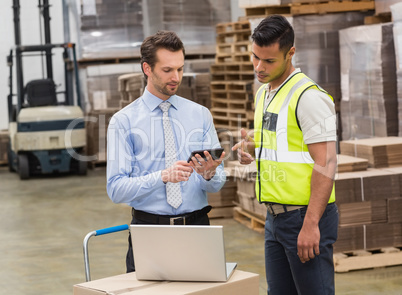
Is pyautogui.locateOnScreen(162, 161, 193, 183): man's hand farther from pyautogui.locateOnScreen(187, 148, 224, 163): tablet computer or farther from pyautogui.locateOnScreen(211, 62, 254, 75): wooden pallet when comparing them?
pyautogui.locateOnScreen(211, 62, 254, 75): wooden pallet

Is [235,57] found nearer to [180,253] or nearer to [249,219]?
[249,219]

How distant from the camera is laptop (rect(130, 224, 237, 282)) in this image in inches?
93.1

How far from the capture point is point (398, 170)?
5785 millimetres

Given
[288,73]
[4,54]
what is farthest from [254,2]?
[4,54]

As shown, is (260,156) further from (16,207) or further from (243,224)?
(16,207)

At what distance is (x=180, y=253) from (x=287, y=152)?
0.69 m

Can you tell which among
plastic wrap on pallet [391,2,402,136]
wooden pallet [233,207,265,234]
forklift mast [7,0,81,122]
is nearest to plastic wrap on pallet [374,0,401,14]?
plastic wrap on pallet [391,2,402,136]

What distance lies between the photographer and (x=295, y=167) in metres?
2.81

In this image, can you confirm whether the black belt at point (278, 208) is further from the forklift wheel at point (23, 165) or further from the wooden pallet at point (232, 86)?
the forklift wheel at point (23, 165)

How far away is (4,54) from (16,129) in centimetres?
298

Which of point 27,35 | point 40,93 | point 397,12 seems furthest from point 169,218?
point 27,35

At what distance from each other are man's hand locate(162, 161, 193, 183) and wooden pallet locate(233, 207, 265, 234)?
4423mm

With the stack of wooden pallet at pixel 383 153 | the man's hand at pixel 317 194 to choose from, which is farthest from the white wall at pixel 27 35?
the man's hand at pixel 317 194

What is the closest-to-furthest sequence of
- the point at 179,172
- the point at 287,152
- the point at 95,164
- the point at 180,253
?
1. the point at 180,253
2. the point at 179,172
3. the point at 287,152
4. the point at 95,164
